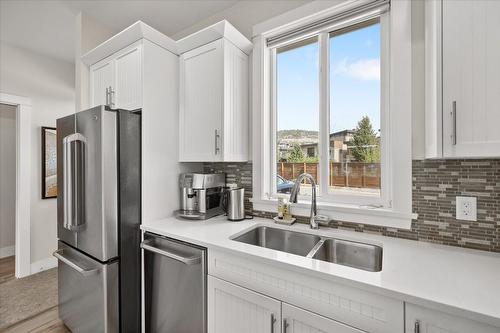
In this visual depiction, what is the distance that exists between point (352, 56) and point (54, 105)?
3589mm

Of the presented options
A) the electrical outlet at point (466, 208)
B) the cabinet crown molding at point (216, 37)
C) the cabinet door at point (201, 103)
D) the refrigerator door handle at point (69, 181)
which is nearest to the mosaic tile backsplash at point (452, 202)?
the electrical outlet at point (466, 208)

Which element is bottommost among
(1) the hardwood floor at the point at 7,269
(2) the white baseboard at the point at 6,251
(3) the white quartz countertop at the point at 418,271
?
(1) the hardwood floor at the point at 7,269

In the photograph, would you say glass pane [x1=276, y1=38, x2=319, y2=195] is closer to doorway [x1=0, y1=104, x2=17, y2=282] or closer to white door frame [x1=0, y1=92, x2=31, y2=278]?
white door frame [x1=0, y1=92, x2=31, y2=278]

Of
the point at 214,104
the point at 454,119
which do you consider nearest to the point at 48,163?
the point at 214,104

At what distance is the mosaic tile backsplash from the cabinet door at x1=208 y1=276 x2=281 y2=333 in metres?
0.83

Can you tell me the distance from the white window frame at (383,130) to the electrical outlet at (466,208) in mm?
210

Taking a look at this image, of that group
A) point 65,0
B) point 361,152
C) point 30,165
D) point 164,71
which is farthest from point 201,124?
point 30,165

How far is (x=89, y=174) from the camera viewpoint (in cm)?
164

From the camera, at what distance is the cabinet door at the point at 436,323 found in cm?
76

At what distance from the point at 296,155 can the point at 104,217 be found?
142 cm

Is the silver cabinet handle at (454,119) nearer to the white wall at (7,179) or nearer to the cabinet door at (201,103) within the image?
the cabinet door at (201,103)

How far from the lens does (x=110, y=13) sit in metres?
2.22

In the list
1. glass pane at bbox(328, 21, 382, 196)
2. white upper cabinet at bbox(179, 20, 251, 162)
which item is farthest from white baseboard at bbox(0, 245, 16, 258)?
glass pane at bbox(328, 21, 382, 196)

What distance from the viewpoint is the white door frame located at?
9.18 feet
